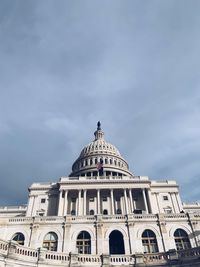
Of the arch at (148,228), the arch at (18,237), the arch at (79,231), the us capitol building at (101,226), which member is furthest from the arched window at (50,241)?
the arch at (148,228)

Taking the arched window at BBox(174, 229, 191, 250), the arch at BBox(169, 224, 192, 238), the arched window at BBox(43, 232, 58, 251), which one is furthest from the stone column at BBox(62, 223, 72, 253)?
the arched window at BBox(174, 229, 191, 250)

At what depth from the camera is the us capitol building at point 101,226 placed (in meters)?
25.5

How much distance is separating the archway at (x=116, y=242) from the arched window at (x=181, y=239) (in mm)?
8830

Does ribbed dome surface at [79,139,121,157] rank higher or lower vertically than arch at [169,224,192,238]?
higher

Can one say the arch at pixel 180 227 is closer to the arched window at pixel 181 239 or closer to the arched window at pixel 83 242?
the arched window at pixel 181 239

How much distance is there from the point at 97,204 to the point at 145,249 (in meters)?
26.9

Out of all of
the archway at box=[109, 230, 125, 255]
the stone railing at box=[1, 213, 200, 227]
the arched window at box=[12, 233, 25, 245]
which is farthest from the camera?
the stone railing at box=[1, 213, 200, 227]

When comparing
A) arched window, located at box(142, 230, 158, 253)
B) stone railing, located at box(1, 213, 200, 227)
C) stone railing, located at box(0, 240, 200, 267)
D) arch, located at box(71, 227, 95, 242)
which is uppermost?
stone railing, located at box(1, 213, 200, 227)

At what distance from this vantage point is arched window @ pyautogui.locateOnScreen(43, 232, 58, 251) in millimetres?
39562

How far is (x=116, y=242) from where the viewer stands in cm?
4097

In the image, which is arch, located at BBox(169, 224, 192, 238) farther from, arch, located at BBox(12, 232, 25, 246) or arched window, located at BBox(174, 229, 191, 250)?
arch, located at BBox(12, 232, 25, 246)

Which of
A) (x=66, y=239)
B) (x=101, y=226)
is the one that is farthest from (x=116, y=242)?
(x=66, y=239)

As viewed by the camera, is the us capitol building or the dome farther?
the dome

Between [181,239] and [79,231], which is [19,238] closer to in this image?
[79,231]
